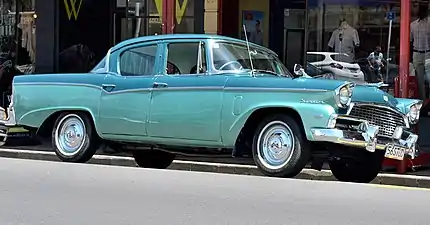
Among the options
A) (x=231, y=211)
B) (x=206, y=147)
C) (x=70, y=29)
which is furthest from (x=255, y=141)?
(x=70, y=29)

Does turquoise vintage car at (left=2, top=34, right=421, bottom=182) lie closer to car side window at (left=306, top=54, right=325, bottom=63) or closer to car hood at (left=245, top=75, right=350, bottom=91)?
car hood at (left=245, top=75, right=350, bottom=91)

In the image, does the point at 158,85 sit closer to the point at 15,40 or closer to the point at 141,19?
the point at 141,19

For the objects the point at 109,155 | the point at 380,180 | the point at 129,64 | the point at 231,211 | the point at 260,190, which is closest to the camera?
the point at 231,211

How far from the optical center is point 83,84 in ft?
36.5

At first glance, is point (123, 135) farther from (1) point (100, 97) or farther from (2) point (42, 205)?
(2) point (42, 205)

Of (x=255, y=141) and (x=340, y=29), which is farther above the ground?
(x=340, y=29)

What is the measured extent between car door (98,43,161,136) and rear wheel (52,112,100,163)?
311 millimetres

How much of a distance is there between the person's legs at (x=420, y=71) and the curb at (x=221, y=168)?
106 inches

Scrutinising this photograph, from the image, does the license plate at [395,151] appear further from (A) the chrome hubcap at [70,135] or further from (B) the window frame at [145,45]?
(A) the chrome hubcap at [70,135]

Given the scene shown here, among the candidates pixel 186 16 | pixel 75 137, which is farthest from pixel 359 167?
pixel 186 16

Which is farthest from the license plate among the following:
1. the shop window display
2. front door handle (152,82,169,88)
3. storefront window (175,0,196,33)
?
the shop window display

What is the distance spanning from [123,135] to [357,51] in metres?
6.44

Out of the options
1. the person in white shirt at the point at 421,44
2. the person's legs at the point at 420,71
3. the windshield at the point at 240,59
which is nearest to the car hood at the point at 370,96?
the windshield at the point at 240,59

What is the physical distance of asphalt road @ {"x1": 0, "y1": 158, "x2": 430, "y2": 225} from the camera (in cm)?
770
